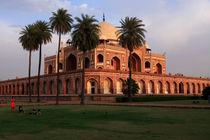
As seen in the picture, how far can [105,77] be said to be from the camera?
50.5 metres

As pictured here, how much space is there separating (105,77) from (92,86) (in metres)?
4.00

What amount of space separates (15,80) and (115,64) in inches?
1587

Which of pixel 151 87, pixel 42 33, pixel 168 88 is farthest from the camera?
pixel 168 88

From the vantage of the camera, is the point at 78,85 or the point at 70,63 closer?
the point at 78,85

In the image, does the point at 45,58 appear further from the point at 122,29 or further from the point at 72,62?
the point at 122,29

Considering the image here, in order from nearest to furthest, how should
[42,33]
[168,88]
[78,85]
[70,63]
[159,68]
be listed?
[42,33]
[78,85]
[168,88]
[70,63]
[159,68]

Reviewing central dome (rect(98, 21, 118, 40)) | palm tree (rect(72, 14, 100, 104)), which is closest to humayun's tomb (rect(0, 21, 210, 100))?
central dome (rect(98, 21, 118, 40))

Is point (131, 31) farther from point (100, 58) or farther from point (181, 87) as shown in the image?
point (181, 87)

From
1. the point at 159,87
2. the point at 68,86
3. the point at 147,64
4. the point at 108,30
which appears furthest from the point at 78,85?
the point at 147,64

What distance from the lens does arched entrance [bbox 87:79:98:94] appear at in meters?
50.7

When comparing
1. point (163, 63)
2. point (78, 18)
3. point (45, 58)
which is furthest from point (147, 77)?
point (45, 58)

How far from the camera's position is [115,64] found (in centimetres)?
6406

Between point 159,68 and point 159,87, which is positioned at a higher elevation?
point 159,68

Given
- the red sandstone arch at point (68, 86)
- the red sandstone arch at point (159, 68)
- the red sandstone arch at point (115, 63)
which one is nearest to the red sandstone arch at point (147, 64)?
the red sandstone arch at point (159, 68)
